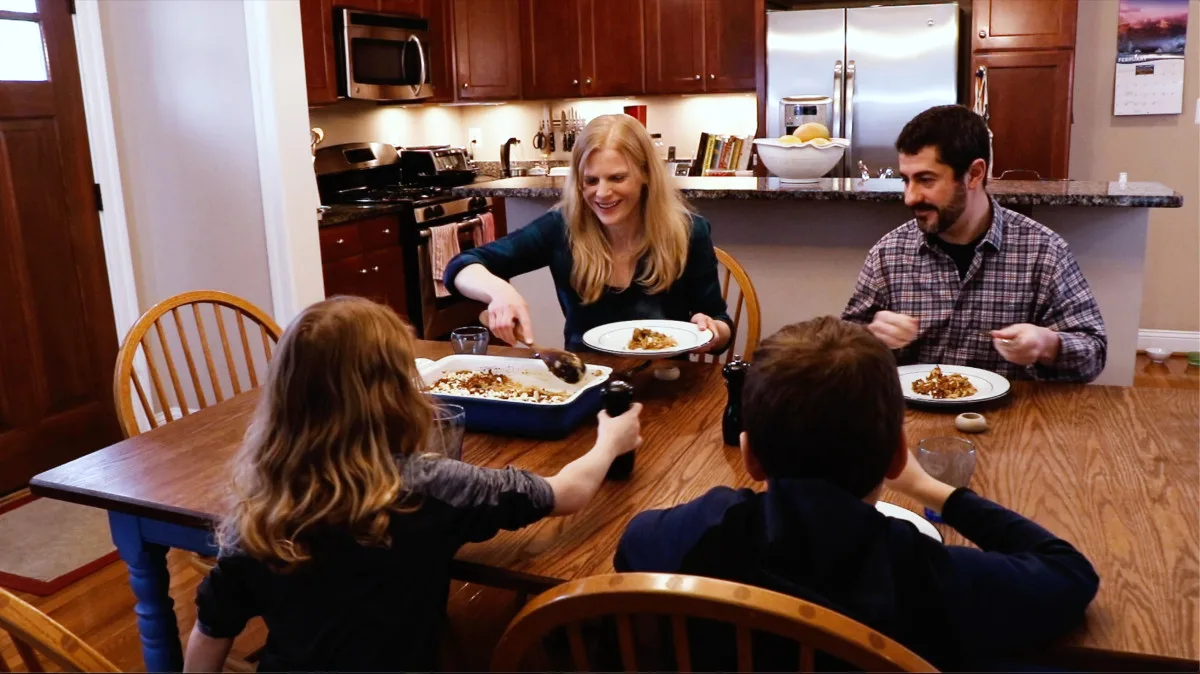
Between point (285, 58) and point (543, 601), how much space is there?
3.17 meters

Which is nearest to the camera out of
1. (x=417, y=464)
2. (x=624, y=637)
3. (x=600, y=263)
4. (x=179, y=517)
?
(x=624, y=637)

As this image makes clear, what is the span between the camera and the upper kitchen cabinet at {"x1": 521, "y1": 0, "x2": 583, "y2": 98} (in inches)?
236

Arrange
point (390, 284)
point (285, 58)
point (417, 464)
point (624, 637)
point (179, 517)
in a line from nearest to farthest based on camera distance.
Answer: point (624, 637) < point (417, 464) < point (179, 517) < point (285, 58) < point (390, 284)

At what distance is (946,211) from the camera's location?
2.16 meters

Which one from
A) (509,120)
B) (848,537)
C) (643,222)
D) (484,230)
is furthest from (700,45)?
(848,537)

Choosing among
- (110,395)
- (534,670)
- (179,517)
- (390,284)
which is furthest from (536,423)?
(390,284)

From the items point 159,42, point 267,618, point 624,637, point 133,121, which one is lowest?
point 267,618

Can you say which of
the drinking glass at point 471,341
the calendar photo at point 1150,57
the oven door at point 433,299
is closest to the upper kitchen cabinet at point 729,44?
the oven door at point 433,299

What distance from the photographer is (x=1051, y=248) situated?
7.04ft

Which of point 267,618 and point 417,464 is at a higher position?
point 417,464

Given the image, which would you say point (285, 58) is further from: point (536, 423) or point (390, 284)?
point (536, 423)

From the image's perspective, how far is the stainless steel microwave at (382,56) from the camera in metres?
4.86

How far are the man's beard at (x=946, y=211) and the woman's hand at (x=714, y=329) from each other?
0.49m

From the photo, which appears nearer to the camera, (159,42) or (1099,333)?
(1099,333)
